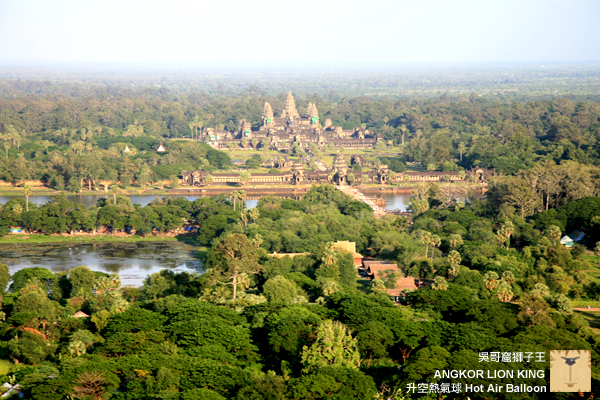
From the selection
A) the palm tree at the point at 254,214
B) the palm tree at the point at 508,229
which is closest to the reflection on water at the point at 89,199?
the palm tree at the point at 254,214

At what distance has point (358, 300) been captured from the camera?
30.2 metres

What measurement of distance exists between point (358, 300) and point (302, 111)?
110432 mm

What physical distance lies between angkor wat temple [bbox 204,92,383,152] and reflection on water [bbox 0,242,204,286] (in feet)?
184

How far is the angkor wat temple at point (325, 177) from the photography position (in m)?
75.3

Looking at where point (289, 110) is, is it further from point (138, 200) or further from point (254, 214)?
point (254, 214)

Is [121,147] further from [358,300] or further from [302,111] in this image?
[358,300]

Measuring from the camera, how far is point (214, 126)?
411 ft

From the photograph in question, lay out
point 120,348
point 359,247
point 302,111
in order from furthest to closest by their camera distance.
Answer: point 302,111 < point 359,247 < point 120,348

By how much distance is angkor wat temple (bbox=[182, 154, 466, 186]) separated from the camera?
75.3 metres

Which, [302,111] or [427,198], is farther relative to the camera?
[302,111]

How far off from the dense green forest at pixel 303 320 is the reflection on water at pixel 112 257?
5.41 m

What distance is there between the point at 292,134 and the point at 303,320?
85570 millimetres

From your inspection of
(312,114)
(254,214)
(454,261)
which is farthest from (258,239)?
(312,114)

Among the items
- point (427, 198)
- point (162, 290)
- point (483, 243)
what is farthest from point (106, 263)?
point (427, 198)
